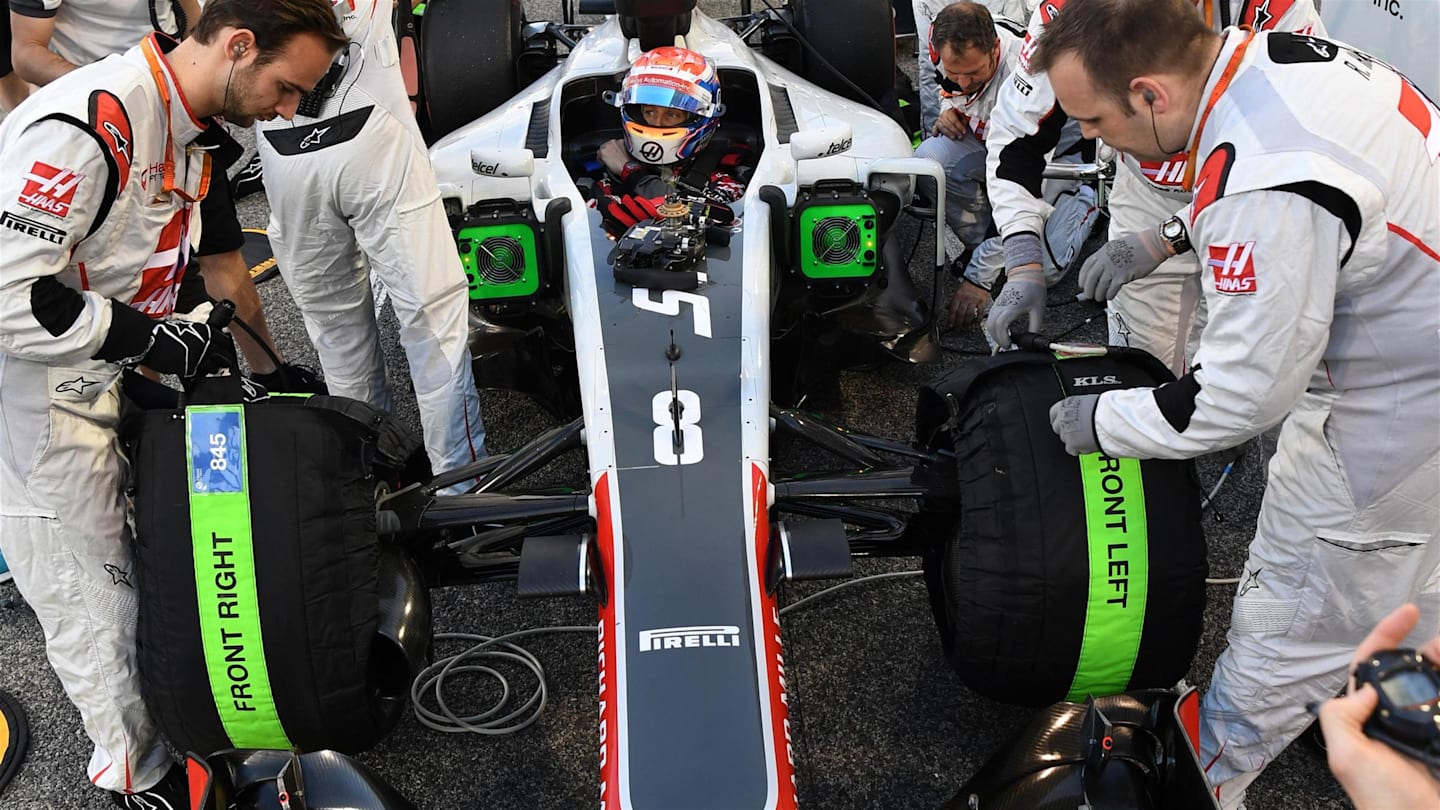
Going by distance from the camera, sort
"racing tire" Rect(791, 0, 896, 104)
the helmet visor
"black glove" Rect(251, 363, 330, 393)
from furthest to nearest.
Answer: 1. "racing tire" Rect(791, 0, 896, 104)
2. the helmet visor
3. "black glove" Rect(251, 363, 330, 393)

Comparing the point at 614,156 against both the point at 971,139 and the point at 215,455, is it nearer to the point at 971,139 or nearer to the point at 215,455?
the point at 971,139

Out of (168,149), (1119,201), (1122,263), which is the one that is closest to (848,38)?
(1119,201)

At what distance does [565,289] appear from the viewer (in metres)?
3.38

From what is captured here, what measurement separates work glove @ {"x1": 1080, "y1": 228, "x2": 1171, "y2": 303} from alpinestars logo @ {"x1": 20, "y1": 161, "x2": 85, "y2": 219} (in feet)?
6.87

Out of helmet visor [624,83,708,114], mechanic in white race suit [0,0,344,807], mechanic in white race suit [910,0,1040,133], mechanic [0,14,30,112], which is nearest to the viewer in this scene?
mechanic in white race suit [0,0,344,807]

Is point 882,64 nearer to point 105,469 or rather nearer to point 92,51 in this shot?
point 92,51

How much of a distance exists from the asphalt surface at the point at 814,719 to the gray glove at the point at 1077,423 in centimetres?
94

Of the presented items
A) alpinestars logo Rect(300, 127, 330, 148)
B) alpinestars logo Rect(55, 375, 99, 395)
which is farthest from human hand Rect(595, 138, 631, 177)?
alpinestars logo Rect(55, 375, 99, 395)

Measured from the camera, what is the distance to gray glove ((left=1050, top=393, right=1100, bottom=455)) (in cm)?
222

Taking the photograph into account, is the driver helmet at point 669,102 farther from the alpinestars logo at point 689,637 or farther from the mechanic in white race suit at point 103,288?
the alpinestars logo at point 689,637

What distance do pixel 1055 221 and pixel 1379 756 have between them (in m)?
3.90

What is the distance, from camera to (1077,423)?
7.32 ft

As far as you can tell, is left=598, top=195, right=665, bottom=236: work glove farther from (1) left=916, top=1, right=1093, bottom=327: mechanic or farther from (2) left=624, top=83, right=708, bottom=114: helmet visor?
(1) left=916, top=1, right=1093, bottom=327: mechanic

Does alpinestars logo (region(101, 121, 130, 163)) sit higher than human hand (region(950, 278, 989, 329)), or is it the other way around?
alpinestars logo (region(101, 121, 130, 163))
